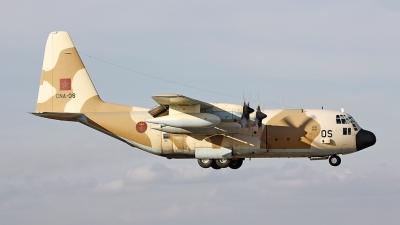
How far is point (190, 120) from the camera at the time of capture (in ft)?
96.6

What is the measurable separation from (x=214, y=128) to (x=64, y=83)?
883 centimetres

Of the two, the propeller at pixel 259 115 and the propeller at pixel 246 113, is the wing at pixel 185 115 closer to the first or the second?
the propeller at pixel 246 113

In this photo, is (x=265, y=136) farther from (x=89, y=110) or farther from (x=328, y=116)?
(x=89, y=110)

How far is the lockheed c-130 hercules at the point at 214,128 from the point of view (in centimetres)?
3023

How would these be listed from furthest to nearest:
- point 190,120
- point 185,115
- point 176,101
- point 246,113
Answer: point 246,113 < point 185,115 < point 190,120 < point 176,101

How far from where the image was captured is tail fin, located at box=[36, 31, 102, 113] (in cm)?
3447

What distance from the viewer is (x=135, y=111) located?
33500 millimetres

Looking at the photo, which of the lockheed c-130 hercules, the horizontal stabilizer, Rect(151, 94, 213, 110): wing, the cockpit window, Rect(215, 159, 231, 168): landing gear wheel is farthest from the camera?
the horizontal stabilizer

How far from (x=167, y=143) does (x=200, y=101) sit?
13.2 ft

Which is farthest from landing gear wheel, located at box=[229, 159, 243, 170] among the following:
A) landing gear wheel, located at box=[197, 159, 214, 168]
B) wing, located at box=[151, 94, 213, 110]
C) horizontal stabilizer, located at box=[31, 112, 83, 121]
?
horizontal stabilizer, located at box=[31, 112, 83, 121]

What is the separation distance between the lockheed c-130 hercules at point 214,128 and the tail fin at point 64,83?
0.05m

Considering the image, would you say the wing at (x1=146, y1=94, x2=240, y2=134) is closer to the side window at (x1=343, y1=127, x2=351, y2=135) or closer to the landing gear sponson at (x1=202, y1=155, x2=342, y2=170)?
the landing gear sponson at (x1=202, y1=155, x2=342, y2=170)

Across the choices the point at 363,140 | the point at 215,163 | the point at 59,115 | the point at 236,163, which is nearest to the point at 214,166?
the point at 215,163

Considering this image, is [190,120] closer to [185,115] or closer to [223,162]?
[185,115]
